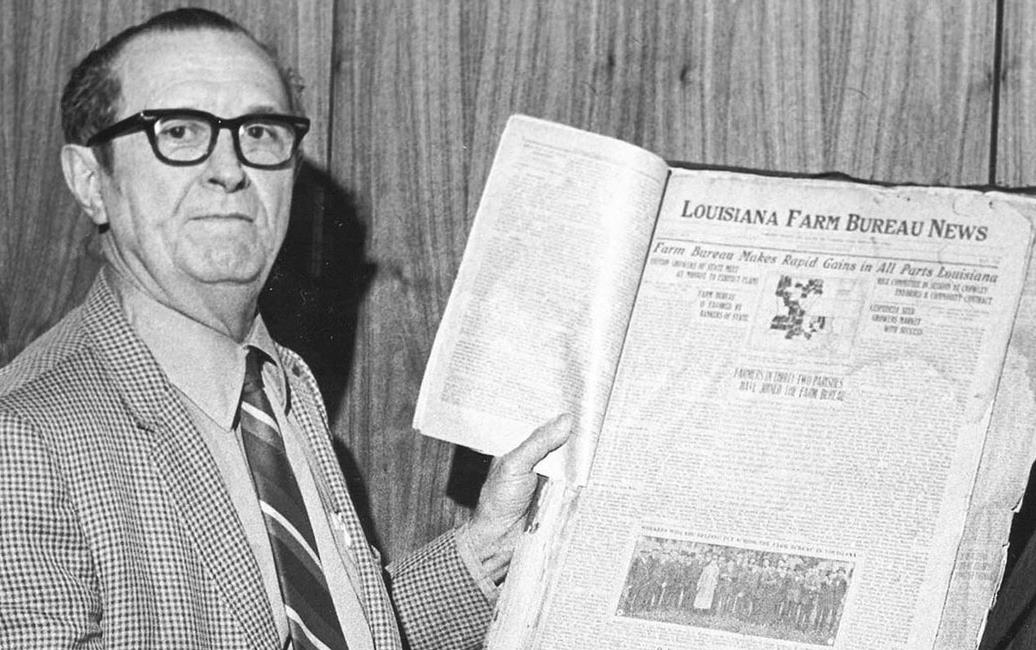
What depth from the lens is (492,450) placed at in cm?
116

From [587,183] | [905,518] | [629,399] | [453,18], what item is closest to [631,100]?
[453,18]

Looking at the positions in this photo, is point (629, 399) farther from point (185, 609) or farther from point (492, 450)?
point (185, 609)

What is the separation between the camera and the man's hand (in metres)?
1.13

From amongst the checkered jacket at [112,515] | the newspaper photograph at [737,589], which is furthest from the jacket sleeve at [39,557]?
the newspaper photograph at [737,589]

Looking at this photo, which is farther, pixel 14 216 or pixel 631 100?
pixel 14 216

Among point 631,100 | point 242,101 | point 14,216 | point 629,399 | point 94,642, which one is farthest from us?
point 14,216

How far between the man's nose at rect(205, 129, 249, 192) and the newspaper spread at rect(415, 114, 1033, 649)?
8.7 inches

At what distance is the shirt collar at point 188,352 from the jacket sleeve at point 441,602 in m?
0.28

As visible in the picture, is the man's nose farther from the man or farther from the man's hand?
the man's hand

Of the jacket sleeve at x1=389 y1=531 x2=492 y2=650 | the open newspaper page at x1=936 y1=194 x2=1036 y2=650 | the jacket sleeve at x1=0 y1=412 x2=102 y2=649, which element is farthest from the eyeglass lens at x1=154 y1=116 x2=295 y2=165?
the open newspaper page at x1=936 y1=194 x2=1036 y2=650

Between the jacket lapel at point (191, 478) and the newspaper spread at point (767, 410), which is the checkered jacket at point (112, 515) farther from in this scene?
the newspaper spread at point (767, 410)

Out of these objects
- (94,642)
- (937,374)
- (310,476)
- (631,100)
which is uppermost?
(631,100)

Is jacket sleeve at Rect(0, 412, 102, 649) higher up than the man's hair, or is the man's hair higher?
the man's hair

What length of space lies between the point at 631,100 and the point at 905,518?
627mm
